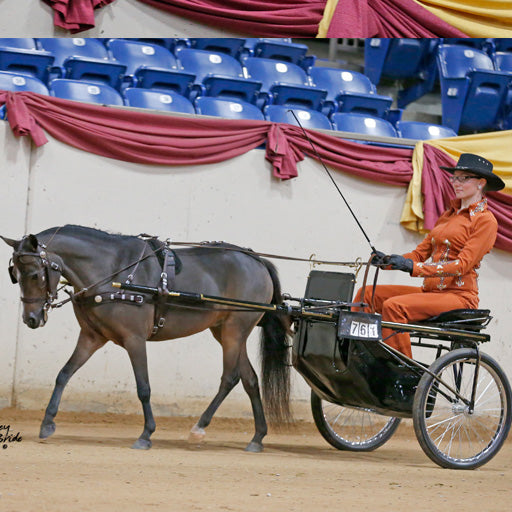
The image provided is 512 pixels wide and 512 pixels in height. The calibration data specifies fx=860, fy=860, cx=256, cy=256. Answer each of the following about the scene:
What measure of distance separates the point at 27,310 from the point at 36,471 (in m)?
1.27

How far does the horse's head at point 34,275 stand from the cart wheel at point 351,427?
80.7 inches

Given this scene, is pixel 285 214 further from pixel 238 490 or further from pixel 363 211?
pixel 238 490

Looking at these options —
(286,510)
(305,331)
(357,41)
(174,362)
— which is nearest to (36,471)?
(286,510)

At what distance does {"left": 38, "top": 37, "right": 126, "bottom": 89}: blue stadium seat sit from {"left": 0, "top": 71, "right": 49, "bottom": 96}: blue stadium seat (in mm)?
819

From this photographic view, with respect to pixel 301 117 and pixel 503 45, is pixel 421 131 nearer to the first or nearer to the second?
pixel 301 117

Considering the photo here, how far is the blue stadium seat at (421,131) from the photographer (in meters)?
9.73

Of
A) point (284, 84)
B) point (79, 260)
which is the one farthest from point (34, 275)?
point (284, 84)

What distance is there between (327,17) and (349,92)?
94 cm

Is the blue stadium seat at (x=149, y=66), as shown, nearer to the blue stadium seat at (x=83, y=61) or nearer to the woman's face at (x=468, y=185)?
the blue stadium seat at (x=83, y=61)

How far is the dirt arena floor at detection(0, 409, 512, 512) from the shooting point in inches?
152

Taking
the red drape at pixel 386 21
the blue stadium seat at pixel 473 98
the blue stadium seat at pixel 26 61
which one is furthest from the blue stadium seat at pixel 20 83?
the blue stadium seat at pixel 473 98

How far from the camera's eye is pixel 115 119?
24.0 ft

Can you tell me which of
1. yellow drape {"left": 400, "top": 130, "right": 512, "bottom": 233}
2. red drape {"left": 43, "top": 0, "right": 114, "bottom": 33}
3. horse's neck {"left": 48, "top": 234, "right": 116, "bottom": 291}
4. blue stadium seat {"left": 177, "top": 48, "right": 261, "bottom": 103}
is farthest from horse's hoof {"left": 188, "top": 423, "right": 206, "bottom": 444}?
red drape {"left": 43, "top": 0, "right": 114, "bottom": 33}

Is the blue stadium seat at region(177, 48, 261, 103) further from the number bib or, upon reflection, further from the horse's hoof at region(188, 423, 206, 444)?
the number bib
